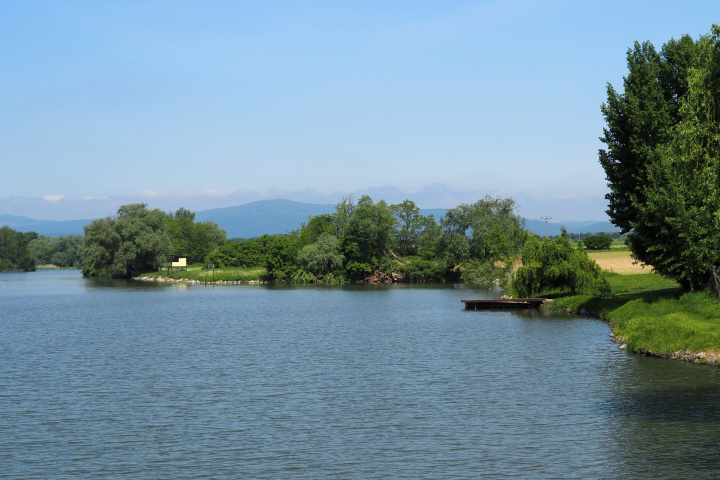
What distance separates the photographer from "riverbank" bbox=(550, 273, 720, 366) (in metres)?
33.2

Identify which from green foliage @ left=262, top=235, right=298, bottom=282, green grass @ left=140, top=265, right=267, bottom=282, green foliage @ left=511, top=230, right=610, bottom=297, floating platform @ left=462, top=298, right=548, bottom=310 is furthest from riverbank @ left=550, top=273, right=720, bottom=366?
green grass @ left=140, top=265, right=267, bottom=282

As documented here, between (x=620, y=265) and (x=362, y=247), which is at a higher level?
(x=362, y=247)

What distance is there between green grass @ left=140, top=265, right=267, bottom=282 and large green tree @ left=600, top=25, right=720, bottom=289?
9380 centimetres

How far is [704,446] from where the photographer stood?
2005 cm

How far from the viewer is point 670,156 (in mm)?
40844

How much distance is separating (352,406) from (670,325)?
19953 millimetres

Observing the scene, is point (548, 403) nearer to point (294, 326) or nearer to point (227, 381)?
point (227, 381)

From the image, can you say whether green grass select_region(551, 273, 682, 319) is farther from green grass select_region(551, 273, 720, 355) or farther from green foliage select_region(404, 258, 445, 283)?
green foliage select_region(404, 258, 445, 283)

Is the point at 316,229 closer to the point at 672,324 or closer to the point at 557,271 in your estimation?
the point at 557,271

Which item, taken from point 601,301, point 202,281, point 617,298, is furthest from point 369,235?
point 617,298

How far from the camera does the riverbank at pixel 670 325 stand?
109ft

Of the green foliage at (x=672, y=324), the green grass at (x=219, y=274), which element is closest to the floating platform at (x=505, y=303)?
the green foliage at (x=672, y=324)

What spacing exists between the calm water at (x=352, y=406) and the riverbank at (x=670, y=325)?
3.94ft

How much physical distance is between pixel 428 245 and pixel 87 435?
360 ft
